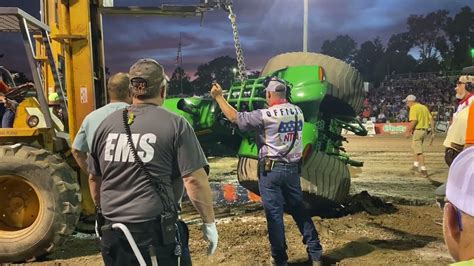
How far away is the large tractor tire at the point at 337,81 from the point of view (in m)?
7.16

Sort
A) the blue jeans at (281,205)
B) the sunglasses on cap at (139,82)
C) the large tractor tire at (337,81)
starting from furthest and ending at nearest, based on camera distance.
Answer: the large tractor tire at (337,81)
the blue jeans at (281,205)
the sunglasses on cap at (139,82)

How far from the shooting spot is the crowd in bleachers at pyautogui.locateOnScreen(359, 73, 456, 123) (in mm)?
34816

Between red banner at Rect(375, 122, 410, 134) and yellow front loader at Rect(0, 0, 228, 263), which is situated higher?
yellow front loader at Rect(0, 0, 228, 263)

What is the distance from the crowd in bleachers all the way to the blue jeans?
28.9 meters

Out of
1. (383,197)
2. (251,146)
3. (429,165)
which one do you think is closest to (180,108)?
(251,146)

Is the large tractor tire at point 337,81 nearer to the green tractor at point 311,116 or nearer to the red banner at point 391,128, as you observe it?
the green tractor at point 311,116

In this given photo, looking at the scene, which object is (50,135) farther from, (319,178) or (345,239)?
(345,239)

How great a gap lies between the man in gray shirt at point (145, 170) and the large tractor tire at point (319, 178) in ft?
11.9

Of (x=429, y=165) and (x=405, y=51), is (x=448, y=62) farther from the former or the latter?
(x=429, y=165)

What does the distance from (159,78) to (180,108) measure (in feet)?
13.6

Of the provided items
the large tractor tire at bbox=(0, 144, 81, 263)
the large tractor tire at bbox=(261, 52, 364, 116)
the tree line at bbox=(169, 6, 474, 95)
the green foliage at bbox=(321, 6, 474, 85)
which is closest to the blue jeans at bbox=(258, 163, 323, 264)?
the large tractor tire at bbox=(0, 144, 81, 263)

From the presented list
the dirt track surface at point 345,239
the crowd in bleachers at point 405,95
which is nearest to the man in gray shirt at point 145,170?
the dirt track surface at point 345,239

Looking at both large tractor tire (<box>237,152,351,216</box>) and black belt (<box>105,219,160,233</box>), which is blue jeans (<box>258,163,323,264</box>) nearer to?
large tractor tire (<box>237,152,351,216</box>)

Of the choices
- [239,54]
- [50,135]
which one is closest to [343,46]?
[239,54]
